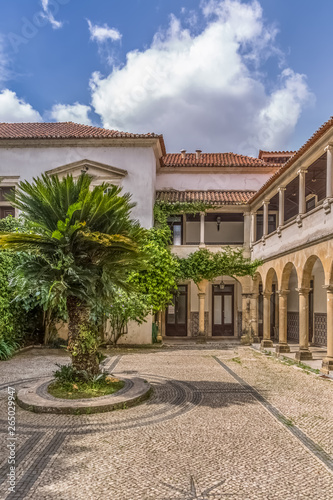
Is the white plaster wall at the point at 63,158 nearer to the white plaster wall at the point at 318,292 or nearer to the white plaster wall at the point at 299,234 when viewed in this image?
A: the white plaster wall at the point at 299,234

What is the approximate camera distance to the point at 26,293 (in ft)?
25.1

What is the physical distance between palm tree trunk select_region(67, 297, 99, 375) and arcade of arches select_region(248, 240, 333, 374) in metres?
6.03

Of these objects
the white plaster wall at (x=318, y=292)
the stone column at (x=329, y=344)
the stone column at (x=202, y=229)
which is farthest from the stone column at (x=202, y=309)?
the stone column at (x=329, y=344)

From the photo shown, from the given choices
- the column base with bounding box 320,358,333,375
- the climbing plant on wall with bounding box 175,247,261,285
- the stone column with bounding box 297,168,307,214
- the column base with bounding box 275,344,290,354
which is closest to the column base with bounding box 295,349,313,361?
the column base with bounding box 275,344,290,354

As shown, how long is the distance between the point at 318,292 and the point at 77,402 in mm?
14560

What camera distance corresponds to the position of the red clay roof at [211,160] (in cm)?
2122

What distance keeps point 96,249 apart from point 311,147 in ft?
23.6

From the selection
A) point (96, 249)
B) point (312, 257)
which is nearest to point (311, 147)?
point (312, 257)

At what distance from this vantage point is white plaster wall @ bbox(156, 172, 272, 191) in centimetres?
2150

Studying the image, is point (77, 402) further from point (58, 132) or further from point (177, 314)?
point (58, 132)

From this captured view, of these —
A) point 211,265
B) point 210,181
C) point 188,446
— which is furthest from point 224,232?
point 188,446

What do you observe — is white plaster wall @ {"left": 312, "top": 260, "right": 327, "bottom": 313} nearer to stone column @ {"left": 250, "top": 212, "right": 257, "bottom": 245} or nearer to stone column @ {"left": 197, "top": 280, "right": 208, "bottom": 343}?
stone column @ {"left": 250, "top": 212, "right": 257, "bottom": 245}

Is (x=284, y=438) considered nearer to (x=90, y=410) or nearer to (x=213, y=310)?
(x=90, y=410)

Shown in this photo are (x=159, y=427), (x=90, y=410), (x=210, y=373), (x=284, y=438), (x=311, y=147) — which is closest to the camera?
(x=284, y=438)
